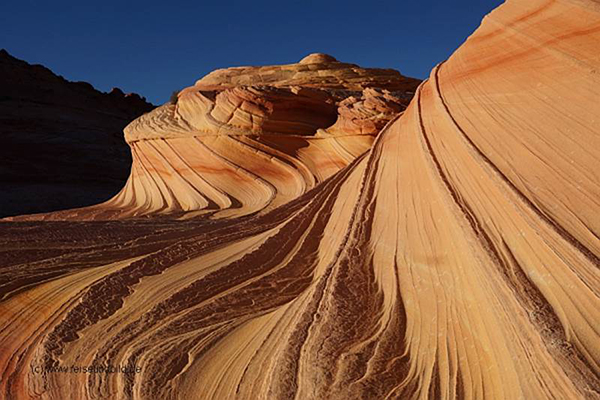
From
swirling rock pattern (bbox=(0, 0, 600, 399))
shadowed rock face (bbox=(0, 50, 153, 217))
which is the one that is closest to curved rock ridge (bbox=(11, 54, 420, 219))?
swirling rock pattern (bbox=(0, 0, 600, 399))

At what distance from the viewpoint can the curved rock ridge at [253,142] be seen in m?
7.85

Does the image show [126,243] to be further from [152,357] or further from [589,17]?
[589,17]

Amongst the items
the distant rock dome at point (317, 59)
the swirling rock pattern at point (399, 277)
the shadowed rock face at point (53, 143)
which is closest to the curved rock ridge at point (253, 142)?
the distant rock dome at point (317, 59)

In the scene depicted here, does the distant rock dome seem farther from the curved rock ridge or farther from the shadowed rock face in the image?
the shadowed rock face

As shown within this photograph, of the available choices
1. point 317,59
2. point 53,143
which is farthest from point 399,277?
point 53,143

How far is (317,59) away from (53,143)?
56.8ft

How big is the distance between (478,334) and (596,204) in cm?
92

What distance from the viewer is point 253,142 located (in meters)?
8.45

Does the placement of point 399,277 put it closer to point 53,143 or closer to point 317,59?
point 317,59

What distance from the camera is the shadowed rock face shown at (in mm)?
19266

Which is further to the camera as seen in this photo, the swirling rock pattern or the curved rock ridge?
the curved rock ridge

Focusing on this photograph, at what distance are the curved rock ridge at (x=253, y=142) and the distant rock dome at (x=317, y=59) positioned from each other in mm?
714

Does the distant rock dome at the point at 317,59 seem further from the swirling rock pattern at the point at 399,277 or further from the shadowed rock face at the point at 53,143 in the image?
the shadowed rock face at the point at 53,143

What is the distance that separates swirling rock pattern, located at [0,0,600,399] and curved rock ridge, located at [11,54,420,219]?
111 inches
